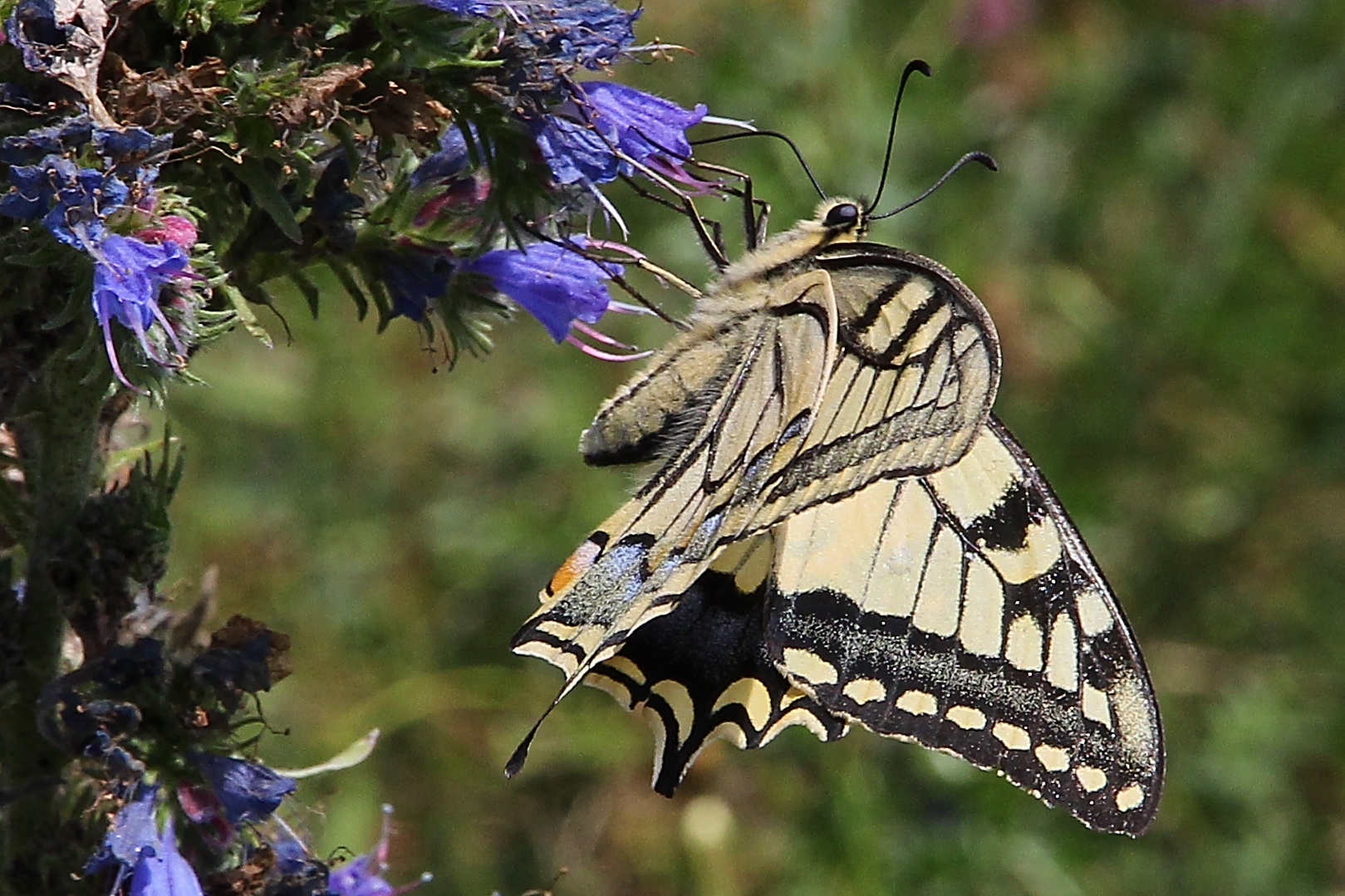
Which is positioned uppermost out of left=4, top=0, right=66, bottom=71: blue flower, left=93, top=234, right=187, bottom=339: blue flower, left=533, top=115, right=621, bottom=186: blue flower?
left=4, top=0, right=66, bottom=71: blue flower

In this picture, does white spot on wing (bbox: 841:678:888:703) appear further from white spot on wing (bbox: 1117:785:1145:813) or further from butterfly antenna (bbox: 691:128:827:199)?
butterfly antenna (bbox: 691:128:827:199)

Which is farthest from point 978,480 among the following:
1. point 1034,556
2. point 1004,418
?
point 1004,418

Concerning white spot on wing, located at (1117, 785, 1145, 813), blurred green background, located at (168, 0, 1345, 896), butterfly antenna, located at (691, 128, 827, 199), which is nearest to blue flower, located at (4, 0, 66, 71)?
butterfly antenna, located at (691, 128, 827, 199)

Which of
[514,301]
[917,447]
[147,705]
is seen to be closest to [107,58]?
[514,301]

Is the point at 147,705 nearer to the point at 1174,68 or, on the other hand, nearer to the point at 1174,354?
the point at 1174,354

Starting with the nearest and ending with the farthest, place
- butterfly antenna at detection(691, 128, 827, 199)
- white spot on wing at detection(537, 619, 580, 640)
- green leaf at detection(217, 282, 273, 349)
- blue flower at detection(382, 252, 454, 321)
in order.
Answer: green leaf at detection(217, 282, 273, 349)
blue flower at detection(382, 252, 454, 321)
white spot on wing at detection(537, 619, 580, 640)
butterfly antenna at detection(691, 128, 827, 199)

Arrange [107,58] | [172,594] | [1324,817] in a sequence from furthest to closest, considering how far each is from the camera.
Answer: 1. [1324,817]
2. [172,594]
3. [107,58]

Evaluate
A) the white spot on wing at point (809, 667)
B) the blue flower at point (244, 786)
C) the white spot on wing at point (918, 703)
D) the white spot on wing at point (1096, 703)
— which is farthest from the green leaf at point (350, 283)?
the white spot on wing at point (1096, 703)
